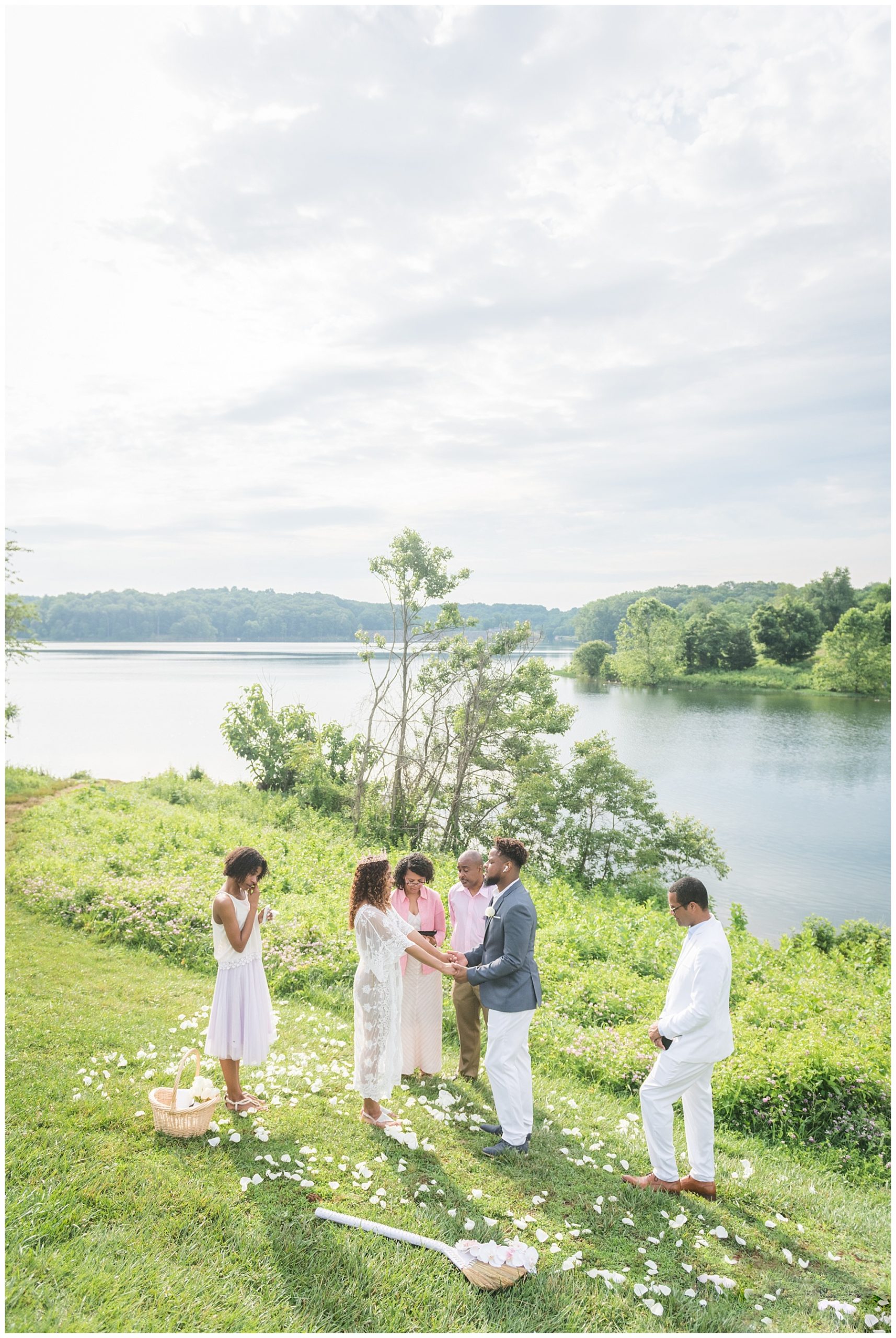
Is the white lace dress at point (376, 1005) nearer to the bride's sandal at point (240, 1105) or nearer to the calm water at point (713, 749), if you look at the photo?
the bride's sandal at point (240, 1105)

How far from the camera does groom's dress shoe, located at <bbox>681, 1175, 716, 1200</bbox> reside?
5.50 meters

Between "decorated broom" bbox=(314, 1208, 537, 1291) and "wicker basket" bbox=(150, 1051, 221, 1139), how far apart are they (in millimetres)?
1155

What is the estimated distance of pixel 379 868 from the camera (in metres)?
5.97

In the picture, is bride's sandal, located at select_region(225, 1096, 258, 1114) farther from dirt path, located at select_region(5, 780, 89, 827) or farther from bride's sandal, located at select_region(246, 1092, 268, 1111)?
dirt path, located at select_region(5, 780, 89, 827)

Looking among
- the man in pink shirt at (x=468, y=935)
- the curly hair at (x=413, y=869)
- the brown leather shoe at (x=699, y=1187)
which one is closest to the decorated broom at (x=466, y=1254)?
the brown leather shoe at (x=699, y=1187)

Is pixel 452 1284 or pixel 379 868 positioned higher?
pixel 379 868

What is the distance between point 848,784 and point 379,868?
110 ft

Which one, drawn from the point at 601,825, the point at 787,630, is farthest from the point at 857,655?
the point at 601,825

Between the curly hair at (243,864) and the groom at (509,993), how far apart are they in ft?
5.99

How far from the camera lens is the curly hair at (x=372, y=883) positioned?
595cm

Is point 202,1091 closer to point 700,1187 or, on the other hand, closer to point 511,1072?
point 511,1072

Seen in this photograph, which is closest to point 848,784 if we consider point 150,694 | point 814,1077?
point 814,1077

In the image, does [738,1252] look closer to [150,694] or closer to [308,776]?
[308,776]

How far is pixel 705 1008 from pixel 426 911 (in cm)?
267
